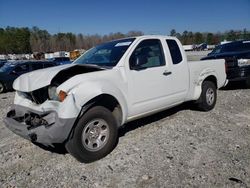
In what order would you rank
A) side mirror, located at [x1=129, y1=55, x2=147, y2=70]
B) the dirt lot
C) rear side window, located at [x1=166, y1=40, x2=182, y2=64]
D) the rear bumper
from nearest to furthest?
the dirt lot → side mirror, located at [x1=129, y1=55, x2=147, y2=70] → rear side window, located at [x1=166, y1=40, x2=182, y2=64] → the rear bumper

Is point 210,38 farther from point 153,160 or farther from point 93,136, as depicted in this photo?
point 93,136

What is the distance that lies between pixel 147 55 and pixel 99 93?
1508mm

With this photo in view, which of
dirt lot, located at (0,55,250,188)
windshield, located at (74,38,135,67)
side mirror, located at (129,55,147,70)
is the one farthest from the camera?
windshield, located at (74,38,135,67)

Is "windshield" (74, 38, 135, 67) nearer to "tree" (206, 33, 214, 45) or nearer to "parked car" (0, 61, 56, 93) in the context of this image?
"parked car" (0, 61, 56, 93)

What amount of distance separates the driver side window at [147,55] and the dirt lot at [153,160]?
1.34 meters

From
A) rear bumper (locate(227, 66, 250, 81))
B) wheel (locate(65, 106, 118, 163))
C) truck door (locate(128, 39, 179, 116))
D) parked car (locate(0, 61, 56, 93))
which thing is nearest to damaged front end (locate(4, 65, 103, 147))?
wheel (locate(65, 106, 118, 163))

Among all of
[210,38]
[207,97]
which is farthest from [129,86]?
[210,38]

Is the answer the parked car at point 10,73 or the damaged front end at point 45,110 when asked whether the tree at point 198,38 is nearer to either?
the parked car at point 10,73

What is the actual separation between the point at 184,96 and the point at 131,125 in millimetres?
1288

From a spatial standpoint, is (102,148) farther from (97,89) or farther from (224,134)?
(224,134)

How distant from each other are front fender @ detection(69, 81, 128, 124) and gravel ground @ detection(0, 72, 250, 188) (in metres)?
0.90

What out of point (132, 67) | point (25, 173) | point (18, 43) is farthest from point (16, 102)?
point (18, 43)

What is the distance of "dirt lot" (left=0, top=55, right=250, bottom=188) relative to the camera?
3555 millimetres

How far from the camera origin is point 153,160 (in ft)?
13.5
